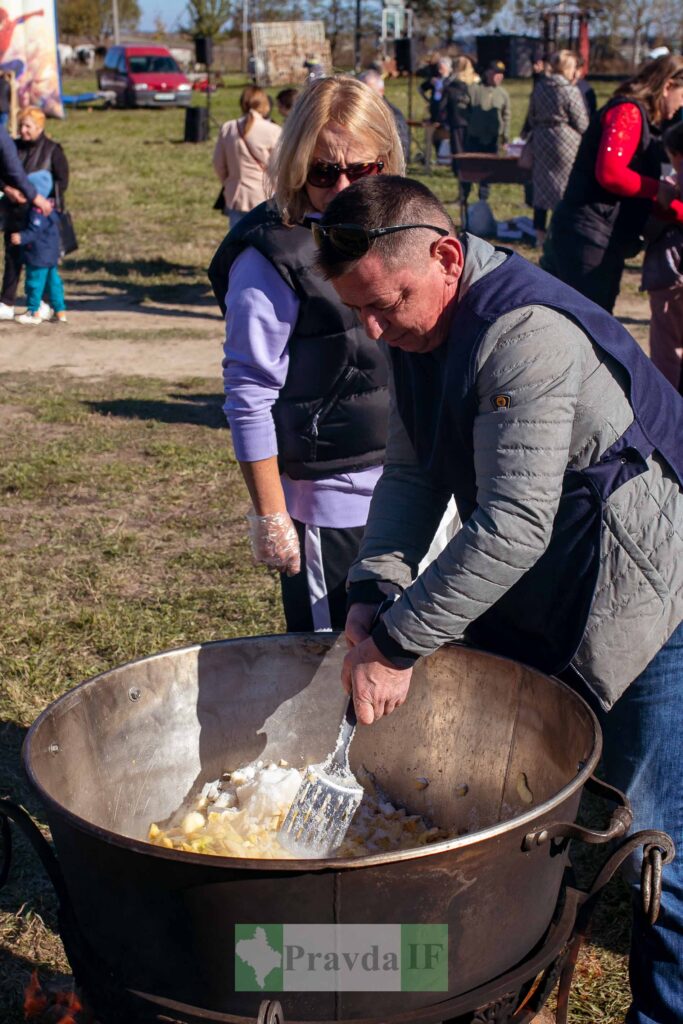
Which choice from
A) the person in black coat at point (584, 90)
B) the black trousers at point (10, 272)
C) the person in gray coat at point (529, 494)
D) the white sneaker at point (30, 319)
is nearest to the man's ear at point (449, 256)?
the person in gray coat at point (529, 494)

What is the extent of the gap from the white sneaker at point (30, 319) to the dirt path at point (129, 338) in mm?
97

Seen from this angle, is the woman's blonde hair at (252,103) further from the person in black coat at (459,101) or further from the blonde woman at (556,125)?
the person in black coat at (459,101)

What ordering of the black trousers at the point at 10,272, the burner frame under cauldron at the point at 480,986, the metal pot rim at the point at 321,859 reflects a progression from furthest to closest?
the black trousers at the point at 10,272 < the burner frame under cauldron at the point at 480,986 < the metal pot rim at the point at 321,859

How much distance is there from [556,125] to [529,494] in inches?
370

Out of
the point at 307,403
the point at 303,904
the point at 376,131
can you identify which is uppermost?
the point at 376,131

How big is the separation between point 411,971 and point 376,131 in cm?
163

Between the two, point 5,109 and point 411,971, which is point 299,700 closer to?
point 411,971

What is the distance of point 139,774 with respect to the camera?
2.21m

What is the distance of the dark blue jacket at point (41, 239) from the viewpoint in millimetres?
9070

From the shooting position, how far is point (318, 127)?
237 cm

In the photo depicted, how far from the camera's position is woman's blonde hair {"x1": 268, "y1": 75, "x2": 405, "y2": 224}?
93.4 inches

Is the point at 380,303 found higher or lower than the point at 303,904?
higher

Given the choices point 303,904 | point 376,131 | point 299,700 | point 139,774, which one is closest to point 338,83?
point 376,131

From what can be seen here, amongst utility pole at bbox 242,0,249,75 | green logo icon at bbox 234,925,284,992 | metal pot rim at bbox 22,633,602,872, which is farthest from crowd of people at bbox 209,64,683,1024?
utility pole at bbox 242,0,249,75
